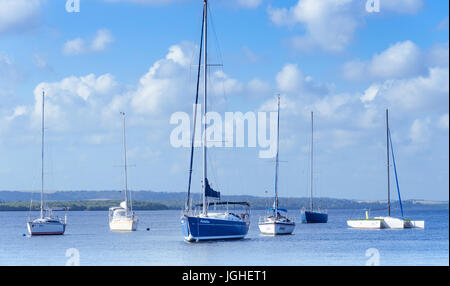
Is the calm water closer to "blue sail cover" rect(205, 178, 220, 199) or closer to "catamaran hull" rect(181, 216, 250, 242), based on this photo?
"catamaran hull" rect(181, 216, 250, 242)

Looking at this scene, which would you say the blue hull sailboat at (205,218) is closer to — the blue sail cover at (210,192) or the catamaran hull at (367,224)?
the blue sail cover at (210,192)

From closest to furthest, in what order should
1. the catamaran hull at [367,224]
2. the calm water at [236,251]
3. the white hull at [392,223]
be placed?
the calm water at [236,251] → the white hull at [392,223] → the catamaran hull at [367,224]

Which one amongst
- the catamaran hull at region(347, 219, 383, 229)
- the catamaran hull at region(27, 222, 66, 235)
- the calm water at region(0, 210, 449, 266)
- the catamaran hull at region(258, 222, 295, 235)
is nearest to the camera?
the calm water at region(0, 210, 449, 266)

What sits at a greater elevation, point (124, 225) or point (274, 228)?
point (274, 228)

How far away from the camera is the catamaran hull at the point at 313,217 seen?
11438 centimetres

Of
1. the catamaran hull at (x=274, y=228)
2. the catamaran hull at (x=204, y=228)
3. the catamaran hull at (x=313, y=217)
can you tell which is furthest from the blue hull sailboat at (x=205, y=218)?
the catamaran hull at (x=313, y=217)

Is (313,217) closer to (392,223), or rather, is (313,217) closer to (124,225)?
(392,223)

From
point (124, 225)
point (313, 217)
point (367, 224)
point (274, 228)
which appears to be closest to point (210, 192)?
point (274, 228)

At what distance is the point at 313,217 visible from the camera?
115875 mm

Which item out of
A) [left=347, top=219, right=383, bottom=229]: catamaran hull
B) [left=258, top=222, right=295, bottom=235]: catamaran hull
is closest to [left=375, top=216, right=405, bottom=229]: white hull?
[left=347, top=219, right=383, bottom=229]: catamaran hull

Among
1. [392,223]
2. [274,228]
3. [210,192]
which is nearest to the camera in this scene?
[210,192]

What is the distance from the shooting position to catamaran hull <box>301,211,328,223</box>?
11438cm

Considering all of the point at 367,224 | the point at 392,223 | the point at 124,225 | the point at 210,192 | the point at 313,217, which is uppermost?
the point at 210,192
